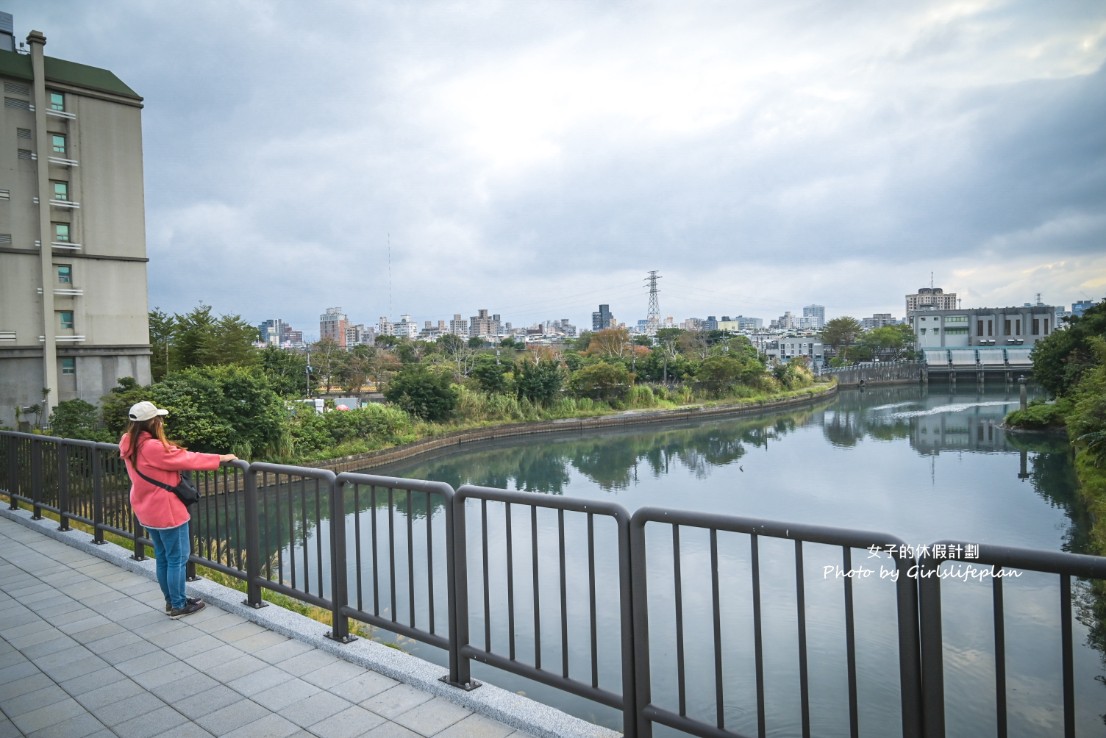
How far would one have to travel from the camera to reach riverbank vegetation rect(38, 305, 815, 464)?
44.4ft

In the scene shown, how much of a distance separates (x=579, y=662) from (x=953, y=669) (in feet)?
10.5

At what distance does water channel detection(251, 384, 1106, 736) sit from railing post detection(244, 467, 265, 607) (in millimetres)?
1907

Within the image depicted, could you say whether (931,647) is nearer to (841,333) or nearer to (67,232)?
(67,232)

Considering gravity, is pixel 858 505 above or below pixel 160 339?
below

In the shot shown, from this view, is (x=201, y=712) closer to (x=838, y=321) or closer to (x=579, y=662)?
(x=579, y=662)

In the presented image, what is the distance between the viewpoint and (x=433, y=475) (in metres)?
16.0

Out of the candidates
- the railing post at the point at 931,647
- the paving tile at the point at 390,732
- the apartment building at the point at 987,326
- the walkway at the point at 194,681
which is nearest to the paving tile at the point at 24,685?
the walkway at the point at 194,681

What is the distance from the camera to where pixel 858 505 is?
41.3 feet

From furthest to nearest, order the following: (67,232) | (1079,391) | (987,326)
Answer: (987,326) → (67,232) → (1079,391)

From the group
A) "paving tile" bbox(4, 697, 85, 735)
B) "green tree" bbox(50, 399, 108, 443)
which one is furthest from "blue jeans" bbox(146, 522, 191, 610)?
"green tree" bbox(50, 399, 108, 443)

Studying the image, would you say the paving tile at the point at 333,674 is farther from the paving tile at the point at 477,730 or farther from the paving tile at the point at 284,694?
the paving tile at the point at 477,730

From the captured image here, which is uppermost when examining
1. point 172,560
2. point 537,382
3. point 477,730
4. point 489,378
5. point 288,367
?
point 288,367

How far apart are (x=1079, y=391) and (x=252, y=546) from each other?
20090 millimetres

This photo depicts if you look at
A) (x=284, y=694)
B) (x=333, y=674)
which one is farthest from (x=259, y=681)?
(x=333, y=674)
